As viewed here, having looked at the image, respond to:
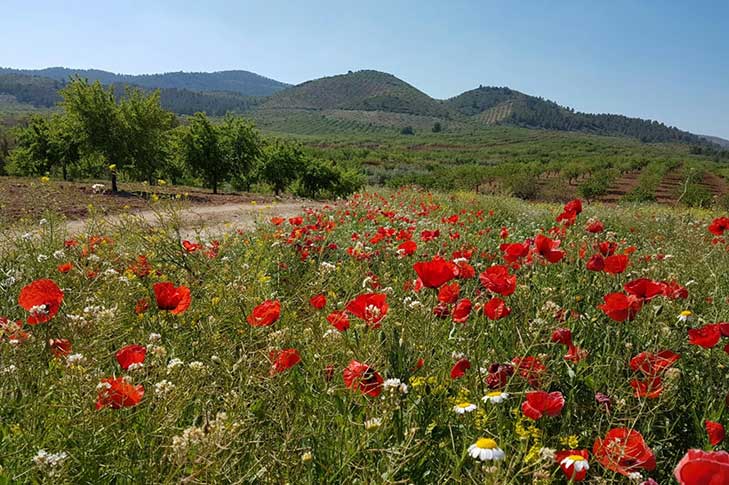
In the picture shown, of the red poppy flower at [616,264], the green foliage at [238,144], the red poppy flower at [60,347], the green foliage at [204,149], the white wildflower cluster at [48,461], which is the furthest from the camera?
the green foliage at [238,144]

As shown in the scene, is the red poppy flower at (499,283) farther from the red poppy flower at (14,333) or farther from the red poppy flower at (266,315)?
the red poppy flower at (14,333)

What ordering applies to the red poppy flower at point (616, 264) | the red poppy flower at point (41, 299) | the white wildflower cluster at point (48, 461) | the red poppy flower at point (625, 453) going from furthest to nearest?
the red poppy flower at point (616, 264) < the red poppy flower at point (41, 299) < the red poppy flower at point (625, 453) < the white wildflower cluster at point (48, 461)

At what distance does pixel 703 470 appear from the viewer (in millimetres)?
728

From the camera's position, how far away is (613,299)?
1782 mm

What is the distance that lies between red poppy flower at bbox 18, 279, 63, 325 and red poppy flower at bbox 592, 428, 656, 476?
1694mm

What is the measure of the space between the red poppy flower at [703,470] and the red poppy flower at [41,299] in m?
1.72

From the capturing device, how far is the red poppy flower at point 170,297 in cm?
186

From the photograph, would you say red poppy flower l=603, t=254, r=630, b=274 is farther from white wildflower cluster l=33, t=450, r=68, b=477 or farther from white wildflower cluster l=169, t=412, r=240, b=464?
white wildflower cluster l=33, t=450, r=68, b=477

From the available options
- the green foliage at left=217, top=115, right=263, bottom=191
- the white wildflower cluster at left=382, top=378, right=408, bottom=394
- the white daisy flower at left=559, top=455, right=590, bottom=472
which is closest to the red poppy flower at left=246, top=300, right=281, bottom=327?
the white wildflower cluster at left=382, top=378, right=408, bottom=394

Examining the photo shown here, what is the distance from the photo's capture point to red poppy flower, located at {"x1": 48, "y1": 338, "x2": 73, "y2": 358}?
1705mm

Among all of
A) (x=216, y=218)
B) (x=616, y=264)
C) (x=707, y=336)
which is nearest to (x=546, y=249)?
(x=616, y=264)

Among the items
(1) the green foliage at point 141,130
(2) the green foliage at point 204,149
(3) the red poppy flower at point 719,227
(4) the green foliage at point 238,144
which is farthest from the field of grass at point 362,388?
(4) the green foliage at point 238,144

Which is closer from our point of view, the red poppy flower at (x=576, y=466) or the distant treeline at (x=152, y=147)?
the red poppy flower at (x=576, y=466)

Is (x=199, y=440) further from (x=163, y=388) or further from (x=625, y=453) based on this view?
(x=625, y=453)
